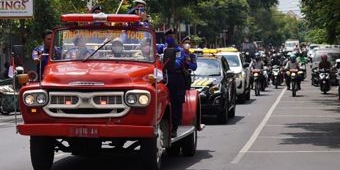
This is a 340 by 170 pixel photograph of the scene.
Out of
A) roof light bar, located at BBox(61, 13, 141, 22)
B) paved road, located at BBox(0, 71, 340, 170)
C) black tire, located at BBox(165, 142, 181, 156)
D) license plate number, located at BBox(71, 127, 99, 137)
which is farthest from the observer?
black tire, located at BBox(165, 142, 181, 156)

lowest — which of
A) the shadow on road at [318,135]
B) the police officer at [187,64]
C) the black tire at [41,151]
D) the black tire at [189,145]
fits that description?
the shadow on road at [318,135]

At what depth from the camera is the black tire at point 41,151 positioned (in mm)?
9844

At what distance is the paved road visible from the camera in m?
11.4

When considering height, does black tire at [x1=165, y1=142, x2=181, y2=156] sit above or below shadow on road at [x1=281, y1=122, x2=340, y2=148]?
above

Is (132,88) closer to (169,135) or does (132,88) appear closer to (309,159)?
(169,135)

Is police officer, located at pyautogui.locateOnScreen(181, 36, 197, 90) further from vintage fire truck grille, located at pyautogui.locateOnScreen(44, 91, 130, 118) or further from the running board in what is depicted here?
vintage fire truck grille, located at pyautogui.locateOnScreen(44, 91, 130, 118)

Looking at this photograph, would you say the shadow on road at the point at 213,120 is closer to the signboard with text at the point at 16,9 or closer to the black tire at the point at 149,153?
the signboard with text at the point at 16,9

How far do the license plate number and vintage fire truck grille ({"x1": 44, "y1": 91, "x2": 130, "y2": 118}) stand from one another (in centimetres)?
19

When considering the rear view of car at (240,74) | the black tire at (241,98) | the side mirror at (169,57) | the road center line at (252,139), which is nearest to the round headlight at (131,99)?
the side mirror at (169,57)

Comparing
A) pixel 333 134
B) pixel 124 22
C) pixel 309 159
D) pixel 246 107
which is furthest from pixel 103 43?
pixel 246 107

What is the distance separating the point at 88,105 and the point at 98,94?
0.64ft

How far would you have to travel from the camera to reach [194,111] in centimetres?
1251

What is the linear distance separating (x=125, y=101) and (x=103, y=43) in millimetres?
1477

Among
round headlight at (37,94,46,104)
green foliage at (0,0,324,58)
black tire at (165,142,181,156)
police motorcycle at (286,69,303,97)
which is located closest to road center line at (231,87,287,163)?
black tire at (165,142,181,156)
